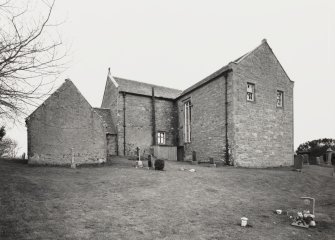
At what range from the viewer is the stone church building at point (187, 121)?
683 inches

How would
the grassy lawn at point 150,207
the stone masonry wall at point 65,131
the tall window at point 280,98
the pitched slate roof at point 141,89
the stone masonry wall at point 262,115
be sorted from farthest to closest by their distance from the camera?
the pitched slate roof at point 141,89 → the tall window at point 280,98 → the stone masonry wall at point 262,115 → the stone masonry wall at point 65,131 → the grassy lawn at point 150,207

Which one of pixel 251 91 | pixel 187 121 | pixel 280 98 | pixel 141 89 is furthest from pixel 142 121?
pixel 280 98

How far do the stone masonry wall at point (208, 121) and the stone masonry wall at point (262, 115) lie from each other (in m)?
1.56

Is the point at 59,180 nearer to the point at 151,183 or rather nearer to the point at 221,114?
the point at 151,183

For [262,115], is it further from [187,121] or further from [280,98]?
[187,121]

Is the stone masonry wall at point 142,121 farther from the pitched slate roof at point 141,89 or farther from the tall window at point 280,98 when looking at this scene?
the tall window at point 280,98

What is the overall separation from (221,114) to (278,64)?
325 inches

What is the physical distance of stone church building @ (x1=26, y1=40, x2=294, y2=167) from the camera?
56.9 ft

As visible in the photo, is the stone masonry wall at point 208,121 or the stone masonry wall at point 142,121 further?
the stone masonry wall at point 142,121

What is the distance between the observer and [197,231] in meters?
7.21

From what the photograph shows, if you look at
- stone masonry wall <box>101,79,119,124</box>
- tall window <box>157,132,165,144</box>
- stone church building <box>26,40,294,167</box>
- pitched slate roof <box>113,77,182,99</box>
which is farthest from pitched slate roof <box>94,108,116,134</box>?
tall window <box>157,132,165,144</box>

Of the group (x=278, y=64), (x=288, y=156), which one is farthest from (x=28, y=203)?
(x=278, y=64)

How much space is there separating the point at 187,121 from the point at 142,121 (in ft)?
17.6

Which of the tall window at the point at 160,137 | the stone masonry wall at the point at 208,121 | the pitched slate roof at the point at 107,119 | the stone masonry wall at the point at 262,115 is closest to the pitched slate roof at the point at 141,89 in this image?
the pitched slate roof at the point at 107,119
